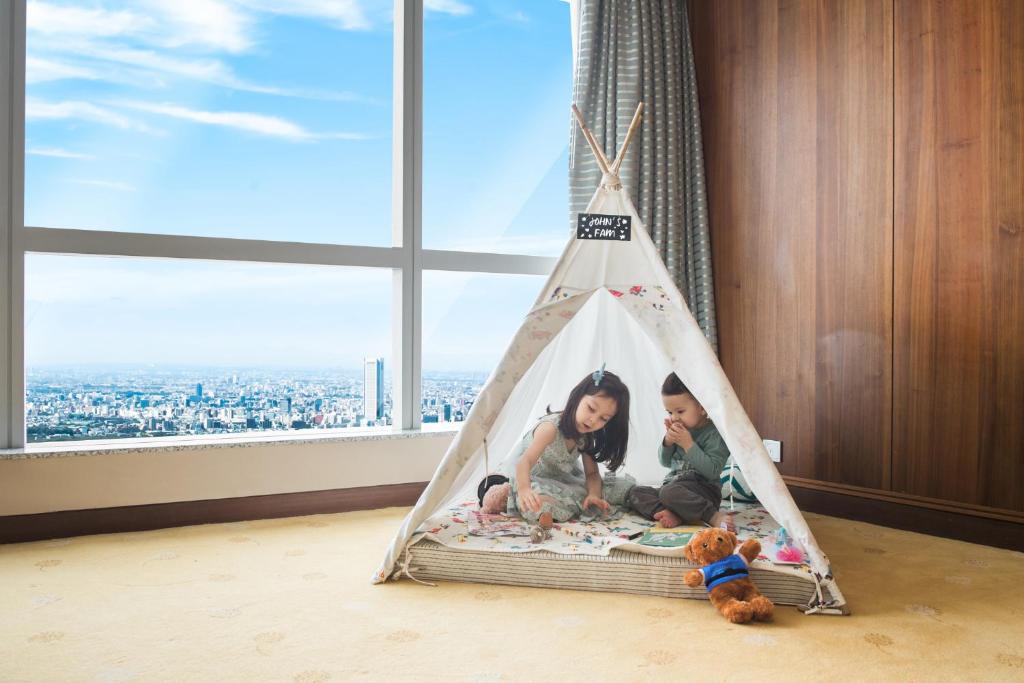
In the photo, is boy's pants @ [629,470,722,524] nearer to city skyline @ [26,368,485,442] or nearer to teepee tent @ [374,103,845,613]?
teepee tent @ [374,103,845,613]

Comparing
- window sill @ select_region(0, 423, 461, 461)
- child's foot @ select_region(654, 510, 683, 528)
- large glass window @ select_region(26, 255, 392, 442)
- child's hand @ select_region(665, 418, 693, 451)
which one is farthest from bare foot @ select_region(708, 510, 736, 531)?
large glass window @ select_region(26, 255, 392, 442)

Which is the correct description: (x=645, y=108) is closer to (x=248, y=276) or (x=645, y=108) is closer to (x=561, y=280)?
(x=561, y=280)

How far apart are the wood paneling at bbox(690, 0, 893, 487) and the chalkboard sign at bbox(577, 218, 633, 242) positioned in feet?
3.80

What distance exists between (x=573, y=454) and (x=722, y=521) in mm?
564

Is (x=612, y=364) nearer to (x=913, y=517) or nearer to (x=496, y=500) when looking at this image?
(x=496, y=500)

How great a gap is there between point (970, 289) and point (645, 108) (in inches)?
63.4

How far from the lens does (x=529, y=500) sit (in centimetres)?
256

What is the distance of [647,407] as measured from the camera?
296 centimetres

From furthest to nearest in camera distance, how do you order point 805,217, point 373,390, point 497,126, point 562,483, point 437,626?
point 497,126, point 373,390, point 805,217, point 562,483, point 437,626

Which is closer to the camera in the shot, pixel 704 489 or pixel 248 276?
pixel 704 489

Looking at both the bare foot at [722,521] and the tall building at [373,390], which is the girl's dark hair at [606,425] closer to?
the bare foot at [722,521]

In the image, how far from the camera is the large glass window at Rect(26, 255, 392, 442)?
117 inches

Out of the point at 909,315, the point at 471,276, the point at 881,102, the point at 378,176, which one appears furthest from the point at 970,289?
the point at 378,176

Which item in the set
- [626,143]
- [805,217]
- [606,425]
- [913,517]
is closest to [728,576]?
[606,425]
